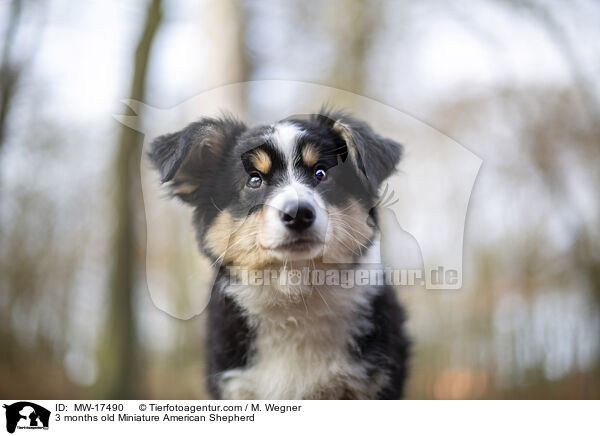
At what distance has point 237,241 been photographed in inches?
41.2

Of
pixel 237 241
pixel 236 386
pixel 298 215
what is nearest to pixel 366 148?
pixel 298 215

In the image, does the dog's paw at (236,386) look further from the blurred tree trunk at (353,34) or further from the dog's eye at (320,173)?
the blurred tree trunk at (353,34)

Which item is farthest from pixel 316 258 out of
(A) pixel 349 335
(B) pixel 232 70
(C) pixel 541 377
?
(C) pixel 541 377

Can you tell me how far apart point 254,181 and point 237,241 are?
134 millimetres

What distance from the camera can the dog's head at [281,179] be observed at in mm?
976

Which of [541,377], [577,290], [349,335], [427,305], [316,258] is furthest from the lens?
[577,290]

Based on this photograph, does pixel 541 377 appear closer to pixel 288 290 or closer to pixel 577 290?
pixel 577 290

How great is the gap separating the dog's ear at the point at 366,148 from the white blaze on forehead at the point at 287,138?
7 cm

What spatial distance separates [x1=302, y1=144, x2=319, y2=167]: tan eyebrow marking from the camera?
0.99 m

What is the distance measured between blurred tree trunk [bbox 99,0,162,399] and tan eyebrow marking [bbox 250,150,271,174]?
0.64 m

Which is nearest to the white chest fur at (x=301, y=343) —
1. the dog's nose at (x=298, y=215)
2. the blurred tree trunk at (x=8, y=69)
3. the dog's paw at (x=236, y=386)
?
the dog's paw at (x=236, y=386)

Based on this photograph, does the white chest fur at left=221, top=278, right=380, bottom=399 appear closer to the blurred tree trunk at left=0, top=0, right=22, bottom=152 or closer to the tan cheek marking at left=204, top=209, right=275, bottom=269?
the tan cheek marking at left=204, top=209, right=275, bottom=269

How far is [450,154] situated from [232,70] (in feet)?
2.10

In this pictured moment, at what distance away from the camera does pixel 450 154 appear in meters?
1.24
